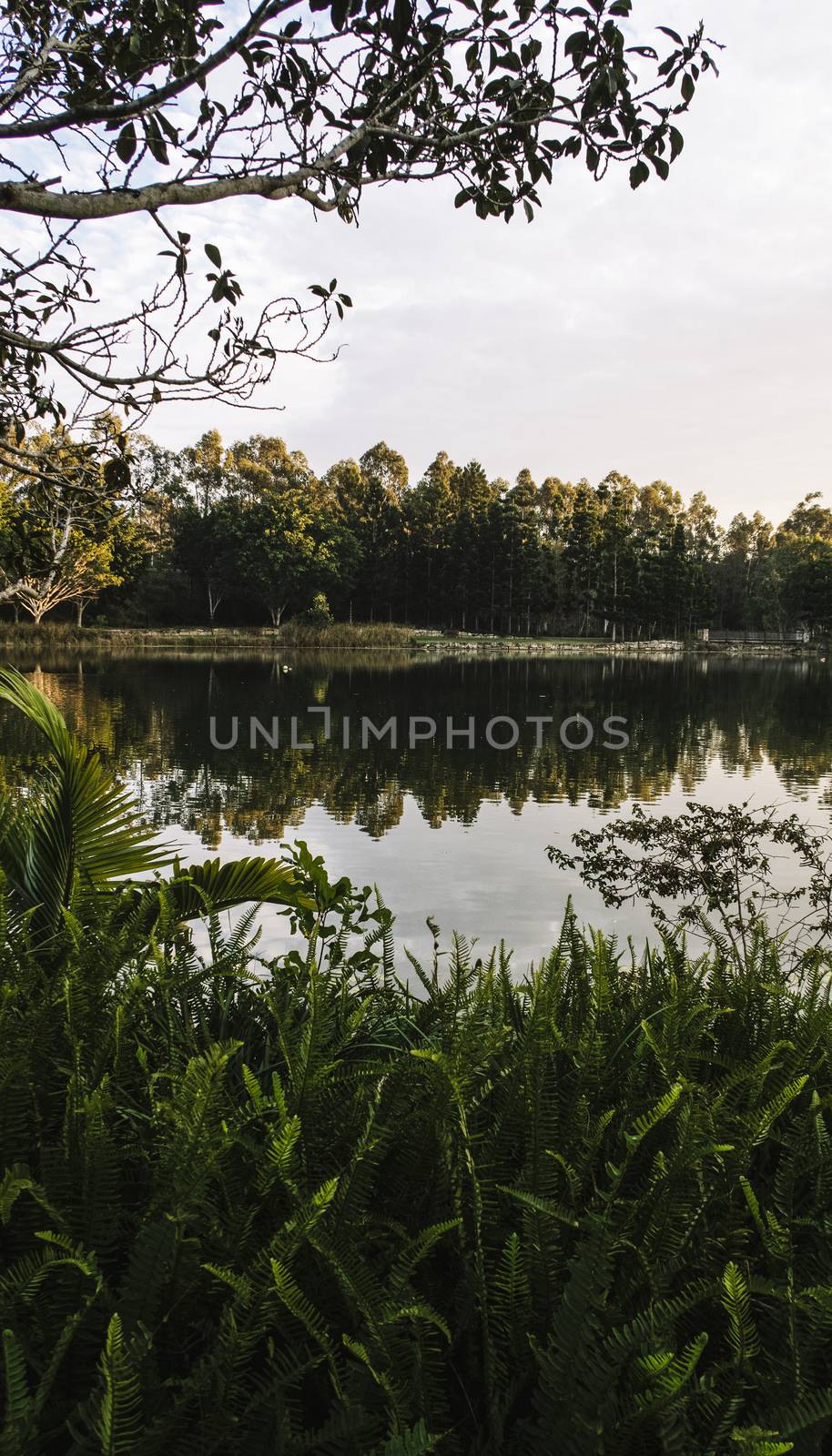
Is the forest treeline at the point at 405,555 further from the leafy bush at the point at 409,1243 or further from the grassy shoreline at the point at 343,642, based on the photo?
the leafy bush at the point at 409,1243

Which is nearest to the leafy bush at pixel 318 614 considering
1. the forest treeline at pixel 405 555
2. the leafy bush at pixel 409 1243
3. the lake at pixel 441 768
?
the forest treeline at pixel 405 555

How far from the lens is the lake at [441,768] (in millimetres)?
8156

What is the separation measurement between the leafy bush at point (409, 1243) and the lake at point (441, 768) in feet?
15.2

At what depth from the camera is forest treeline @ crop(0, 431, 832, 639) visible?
5491 cm

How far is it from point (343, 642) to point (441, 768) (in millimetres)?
40384

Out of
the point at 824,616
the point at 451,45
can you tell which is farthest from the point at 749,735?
the point at 824,616

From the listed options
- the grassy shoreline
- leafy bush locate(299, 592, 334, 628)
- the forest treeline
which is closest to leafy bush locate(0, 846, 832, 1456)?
the grassy shoreline

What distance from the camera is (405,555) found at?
63.5m

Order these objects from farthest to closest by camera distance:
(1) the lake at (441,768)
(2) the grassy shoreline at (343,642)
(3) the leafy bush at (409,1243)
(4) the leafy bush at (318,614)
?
1. (4) the leafy bush at (318,614)
2. (2) the grassy shoreline at (343,642)
3. (1) the lake at (441,768)
4. (3) the leafy bush at (409,1243)

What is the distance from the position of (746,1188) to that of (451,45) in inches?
162

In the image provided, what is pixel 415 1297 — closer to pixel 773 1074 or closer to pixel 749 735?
pixel 773 1074

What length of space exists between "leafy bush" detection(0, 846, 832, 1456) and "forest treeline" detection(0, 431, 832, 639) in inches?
1977

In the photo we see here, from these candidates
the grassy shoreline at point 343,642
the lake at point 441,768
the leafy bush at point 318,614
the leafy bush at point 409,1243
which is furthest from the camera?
the leafy bush at point 318,614

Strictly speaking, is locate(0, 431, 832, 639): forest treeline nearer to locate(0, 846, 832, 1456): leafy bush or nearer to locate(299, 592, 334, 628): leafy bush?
locate(299, 592, 334, 628): leafy bush
